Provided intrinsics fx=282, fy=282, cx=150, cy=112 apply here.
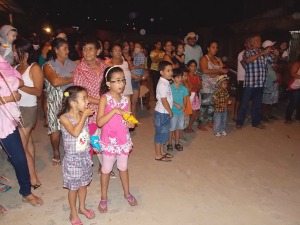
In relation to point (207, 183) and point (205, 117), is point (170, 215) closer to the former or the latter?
point (207, 183)

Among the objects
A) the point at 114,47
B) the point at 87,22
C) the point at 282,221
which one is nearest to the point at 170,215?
the point at 282,221

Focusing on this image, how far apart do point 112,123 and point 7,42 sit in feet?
6.93

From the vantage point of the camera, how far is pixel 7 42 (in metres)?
4.01

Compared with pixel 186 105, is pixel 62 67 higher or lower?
higher

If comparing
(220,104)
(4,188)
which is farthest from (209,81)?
(4,188)

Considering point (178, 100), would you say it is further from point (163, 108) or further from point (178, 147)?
point (178, 147)

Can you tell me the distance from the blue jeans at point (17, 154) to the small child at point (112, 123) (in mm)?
916

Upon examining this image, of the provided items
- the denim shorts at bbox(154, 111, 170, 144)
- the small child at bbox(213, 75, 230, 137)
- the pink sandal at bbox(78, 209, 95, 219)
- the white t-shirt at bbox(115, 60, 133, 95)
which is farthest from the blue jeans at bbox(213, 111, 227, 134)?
the pink sandal at bbox(78, 209, 95, 219)

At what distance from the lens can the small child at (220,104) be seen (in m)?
5.75

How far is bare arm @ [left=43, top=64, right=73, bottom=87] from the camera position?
12.7 ft

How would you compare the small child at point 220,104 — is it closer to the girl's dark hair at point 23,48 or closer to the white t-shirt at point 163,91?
the white t-shirt at point 163,91

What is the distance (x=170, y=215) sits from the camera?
3.31 metres

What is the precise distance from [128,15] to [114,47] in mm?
31200

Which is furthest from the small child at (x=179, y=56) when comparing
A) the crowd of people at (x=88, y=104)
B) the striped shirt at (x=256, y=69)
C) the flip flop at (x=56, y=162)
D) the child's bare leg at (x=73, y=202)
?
the child's bare leg at (x=73, y=202)
